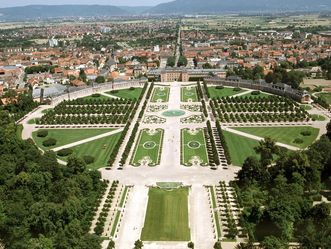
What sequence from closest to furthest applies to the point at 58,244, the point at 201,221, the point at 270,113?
the point at 58,244 < the point at 201,221 < the point at 270,113

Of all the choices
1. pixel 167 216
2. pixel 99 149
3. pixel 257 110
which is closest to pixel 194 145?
pixel 99 149

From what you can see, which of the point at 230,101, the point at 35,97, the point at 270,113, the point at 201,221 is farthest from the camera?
the point at 35,97

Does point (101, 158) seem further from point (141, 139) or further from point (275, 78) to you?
point (275, 78)

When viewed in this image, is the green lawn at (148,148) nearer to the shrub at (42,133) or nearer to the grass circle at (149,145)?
the grass circle at (149,145)

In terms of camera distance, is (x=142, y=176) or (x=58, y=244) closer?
(x=58, y=244)

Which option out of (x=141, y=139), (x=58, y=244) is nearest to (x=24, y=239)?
(x=58, y=244)

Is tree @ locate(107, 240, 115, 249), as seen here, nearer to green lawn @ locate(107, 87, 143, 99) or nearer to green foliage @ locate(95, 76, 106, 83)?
green lawn @ locate(107, 87, 143, 99)
